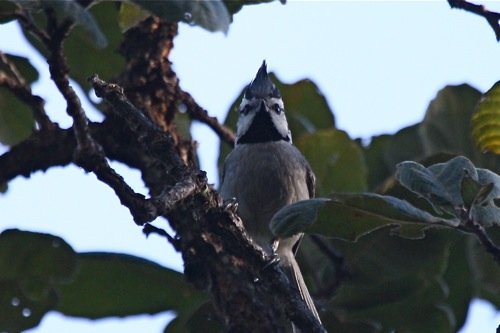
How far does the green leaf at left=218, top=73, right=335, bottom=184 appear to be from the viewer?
14.1 ft

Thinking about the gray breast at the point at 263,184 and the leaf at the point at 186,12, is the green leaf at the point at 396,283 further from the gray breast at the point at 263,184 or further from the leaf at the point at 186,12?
the leaf at the point at 186,12

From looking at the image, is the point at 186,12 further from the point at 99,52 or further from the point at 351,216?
the point at 99,52

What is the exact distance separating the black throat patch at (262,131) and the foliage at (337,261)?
742 millimetres

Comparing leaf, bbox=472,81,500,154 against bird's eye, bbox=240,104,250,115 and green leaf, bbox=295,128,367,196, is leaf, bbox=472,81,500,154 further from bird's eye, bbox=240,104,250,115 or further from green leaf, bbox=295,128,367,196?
bird's eye, bbox=240,104,250,115

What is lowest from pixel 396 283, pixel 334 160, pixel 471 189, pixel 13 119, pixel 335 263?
pixel 471 189

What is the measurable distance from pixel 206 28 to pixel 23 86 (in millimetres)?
1324

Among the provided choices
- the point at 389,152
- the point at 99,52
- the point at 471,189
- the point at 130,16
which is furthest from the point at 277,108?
→ the point at 471,189

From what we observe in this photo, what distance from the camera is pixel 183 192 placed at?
7.62 ft

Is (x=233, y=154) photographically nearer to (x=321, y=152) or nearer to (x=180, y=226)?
(x=321, y=152)

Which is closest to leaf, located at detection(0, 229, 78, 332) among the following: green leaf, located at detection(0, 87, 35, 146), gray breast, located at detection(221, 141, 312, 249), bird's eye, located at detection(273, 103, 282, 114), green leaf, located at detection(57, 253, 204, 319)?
green leaf, located at detection(57, 253, 204, 319)

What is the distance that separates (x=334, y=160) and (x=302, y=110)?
0.52 metres

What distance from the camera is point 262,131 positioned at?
5.13 meters

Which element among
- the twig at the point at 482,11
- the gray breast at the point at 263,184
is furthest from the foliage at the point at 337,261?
the twig at the point at 482,11

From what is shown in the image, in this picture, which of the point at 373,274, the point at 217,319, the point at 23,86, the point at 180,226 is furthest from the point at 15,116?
the point at 373,274
